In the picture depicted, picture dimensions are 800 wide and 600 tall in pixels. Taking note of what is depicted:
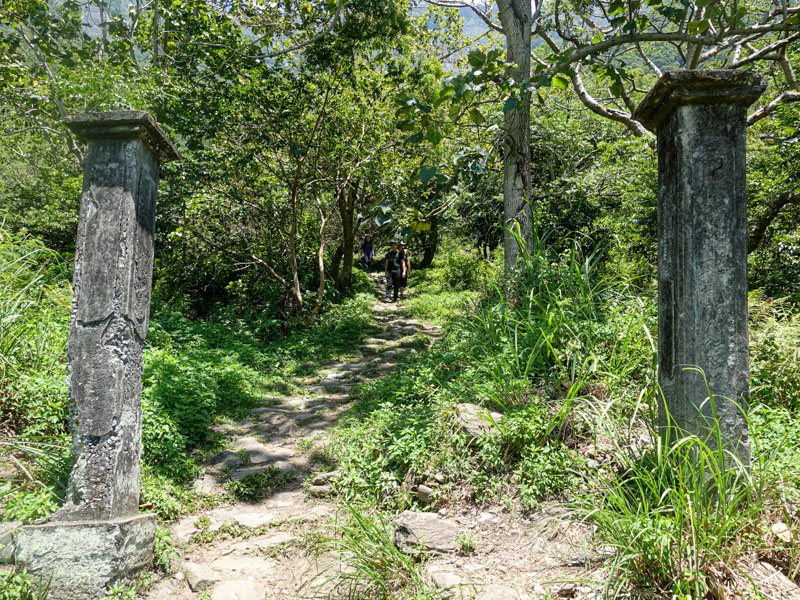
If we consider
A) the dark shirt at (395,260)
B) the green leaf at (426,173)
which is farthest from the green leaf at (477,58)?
the dark shirt at (395,260)

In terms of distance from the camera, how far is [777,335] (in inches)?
151

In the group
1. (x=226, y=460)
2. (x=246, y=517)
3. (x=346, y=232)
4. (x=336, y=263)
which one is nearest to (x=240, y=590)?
(x=246, y=517)

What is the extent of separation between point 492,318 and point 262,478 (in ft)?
8.36

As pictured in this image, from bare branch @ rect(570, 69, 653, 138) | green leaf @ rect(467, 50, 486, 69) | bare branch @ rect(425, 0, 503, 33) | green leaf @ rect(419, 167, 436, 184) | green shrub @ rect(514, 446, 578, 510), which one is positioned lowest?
green shrub @ rect(514, 446, 578, 510)

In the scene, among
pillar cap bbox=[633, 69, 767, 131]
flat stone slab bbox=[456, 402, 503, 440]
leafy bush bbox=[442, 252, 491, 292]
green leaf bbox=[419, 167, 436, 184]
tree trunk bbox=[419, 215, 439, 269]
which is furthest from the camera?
tree trunk bbox=[419, 215, 439, 269]

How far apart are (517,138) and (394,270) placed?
768 centimetres

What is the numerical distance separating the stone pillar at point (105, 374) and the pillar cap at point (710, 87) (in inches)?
113

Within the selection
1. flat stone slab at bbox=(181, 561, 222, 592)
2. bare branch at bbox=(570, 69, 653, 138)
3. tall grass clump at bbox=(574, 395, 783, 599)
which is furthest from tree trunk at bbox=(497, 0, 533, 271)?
flat stone slab at bbox=(181, 561, 222, 592)

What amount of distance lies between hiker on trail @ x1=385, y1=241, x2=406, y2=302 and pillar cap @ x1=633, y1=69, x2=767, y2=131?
32.4ft

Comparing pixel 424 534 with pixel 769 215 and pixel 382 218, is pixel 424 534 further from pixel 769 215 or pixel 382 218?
pixel 769 215

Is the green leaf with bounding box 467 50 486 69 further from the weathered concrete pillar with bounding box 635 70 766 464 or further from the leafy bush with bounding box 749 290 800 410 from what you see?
the leafy bush with bounding box 749 290 800 410

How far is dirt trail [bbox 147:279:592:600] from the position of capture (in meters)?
2.65

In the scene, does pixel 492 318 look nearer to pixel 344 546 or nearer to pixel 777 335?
pixel 777 335

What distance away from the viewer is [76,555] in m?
2.61
